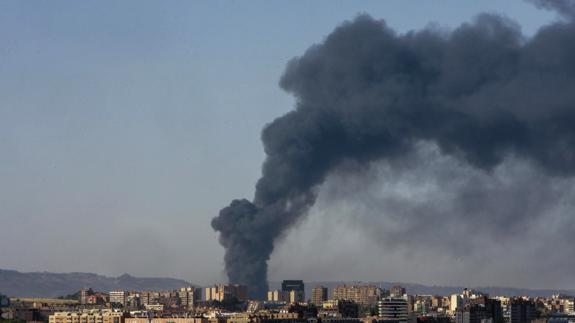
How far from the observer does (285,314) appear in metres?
94.2

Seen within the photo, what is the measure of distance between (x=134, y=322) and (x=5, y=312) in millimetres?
21993

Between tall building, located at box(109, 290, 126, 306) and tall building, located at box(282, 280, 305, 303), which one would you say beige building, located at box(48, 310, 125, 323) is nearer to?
tall building, located at box(109, 290, 126, 306)

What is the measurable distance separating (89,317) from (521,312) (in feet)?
109

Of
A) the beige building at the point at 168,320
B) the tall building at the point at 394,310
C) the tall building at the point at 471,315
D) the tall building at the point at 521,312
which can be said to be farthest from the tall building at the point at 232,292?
the beige building at the point at 168,320

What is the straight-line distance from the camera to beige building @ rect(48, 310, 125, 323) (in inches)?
3674

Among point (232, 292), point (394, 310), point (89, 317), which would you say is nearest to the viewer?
point (89, 317)

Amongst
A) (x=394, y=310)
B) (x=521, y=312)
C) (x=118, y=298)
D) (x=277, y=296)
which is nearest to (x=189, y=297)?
(x=118, y=298)

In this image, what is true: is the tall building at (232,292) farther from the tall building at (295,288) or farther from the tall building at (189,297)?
the tall building at (295,288)

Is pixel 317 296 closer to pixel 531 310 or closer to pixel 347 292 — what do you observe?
pixel 347 292

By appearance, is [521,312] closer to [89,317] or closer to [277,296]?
[89,317]

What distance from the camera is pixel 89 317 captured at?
94.8 meters

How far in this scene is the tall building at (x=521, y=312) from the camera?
358 feet

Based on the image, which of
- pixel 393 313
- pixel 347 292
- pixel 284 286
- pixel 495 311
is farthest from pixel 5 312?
pixel 347 292

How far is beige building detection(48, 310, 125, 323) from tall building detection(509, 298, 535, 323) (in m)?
29.7
